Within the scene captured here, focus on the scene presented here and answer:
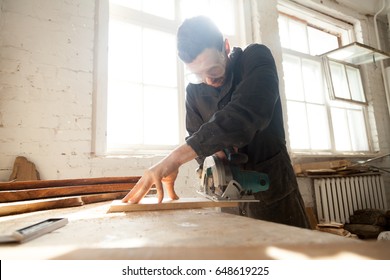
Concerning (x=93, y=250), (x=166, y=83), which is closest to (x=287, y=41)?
(x=166, y=83)

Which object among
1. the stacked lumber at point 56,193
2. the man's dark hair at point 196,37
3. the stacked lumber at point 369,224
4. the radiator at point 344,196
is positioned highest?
the man's dark hair at point 196,37

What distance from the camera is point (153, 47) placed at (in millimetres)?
2768

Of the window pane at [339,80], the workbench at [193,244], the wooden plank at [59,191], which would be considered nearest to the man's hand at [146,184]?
the workbench at [193,244]

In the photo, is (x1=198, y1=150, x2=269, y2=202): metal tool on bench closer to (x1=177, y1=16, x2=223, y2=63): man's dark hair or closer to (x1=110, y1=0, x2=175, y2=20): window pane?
(x1=177, y1=16, x2=223, y2=63): man's dark hair

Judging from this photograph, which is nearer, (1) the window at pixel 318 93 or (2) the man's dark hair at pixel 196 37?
(2) the man's dark hair at pixel 196 37

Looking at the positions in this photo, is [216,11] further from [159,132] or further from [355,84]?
[355,84]

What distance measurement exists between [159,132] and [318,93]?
2991mm

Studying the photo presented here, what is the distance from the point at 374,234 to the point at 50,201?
11.9 ft

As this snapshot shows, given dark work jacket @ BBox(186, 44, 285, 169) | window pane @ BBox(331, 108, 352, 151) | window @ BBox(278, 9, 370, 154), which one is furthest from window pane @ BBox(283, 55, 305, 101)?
dark work jacket @ BBox(186, 44, 285, 169)

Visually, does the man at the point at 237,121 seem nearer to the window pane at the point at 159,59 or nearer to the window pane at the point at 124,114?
the window pane at the point at 124,114

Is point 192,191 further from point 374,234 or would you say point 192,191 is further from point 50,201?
point 374,234

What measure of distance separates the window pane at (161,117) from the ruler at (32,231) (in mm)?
1849

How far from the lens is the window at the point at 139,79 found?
92.9 inches

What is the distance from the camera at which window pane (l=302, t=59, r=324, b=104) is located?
13.1ft
